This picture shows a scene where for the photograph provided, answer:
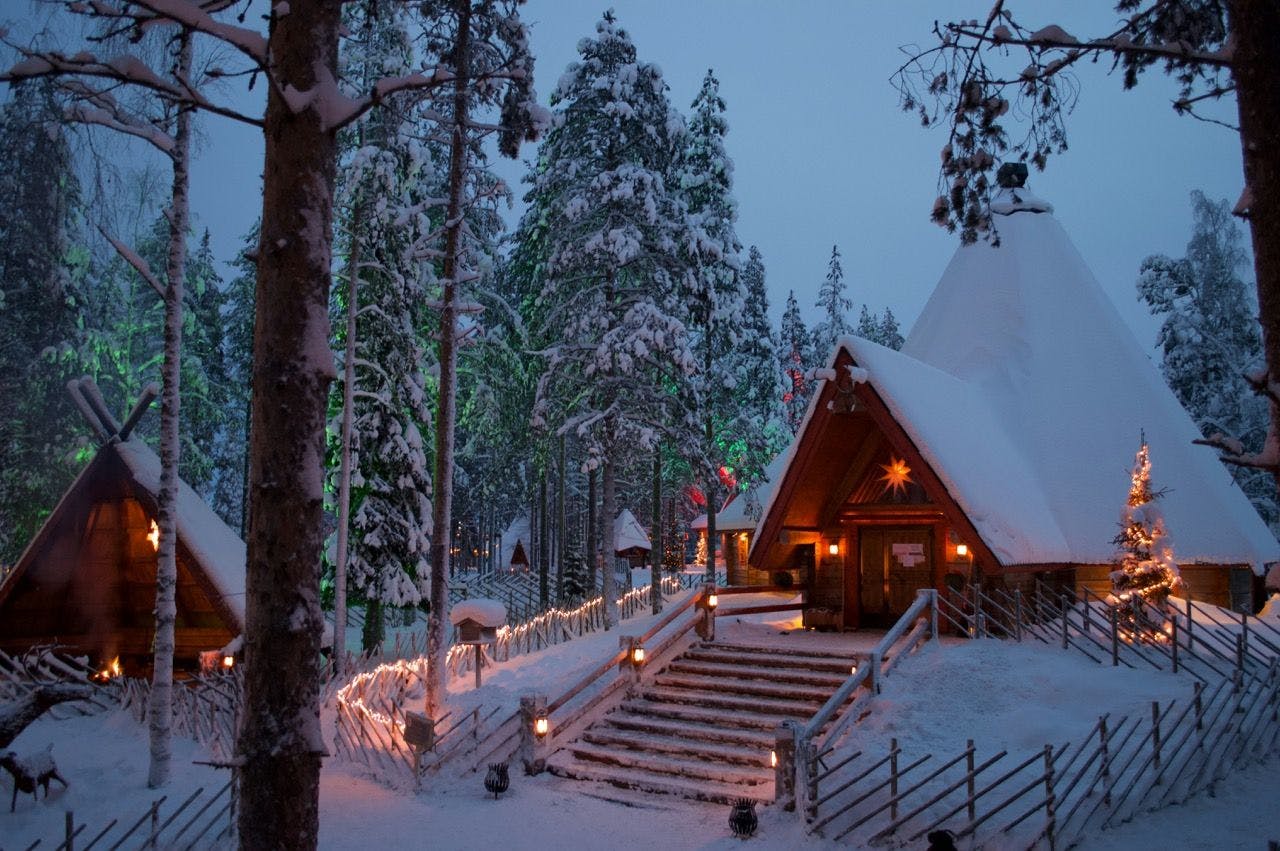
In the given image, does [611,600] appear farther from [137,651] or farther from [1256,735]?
[1256,735]

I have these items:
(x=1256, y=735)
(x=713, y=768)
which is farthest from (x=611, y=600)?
(x=1256, y=735)

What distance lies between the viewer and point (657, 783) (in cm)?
1351

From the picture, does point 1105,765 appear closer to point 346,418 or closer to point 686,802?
point 686,802

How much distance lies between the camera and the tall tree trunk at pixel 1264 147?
227 inches

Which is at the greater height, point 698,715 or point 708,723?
point 698,715

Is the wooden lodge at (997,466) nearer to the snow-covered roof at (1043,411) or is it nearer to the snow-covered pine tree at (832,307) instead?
the snow-covered roof at (1043,411)

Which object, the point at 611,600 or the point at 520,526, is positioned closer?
the point at 611,600

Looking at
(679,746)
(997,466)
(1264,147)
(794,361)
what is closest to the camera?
(1264,147)

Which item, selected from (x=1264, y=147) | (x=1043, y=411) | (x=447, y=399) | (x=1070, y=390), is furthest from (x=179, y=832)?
(x=1070, y=390)

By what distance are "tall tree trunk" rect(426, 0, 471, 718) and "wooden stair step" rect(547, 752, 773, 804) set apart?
2.86 meters

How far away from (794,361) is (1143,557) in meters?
Result: 37.7

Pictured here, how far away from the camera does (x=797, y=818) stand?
11.8 meters

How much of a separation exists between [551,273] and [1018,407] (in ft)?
42.8

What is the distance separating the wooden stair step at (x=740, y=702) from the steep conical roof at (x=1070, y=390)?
19.4 feet
